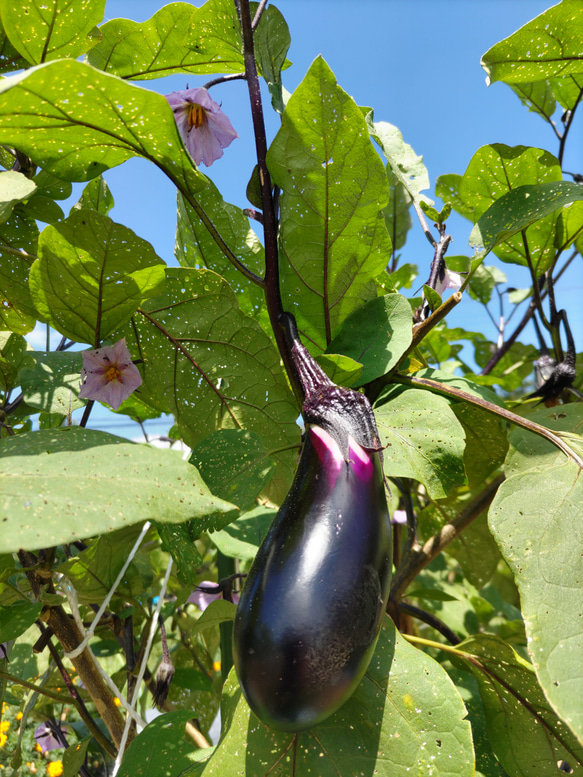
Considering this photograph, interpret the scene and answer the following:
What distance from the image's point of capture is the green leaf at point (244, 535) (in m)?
0.46

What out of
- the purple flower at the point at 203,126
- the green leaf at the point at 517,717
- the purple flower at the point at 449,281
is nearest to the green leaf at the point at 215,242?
the purple flower at the point at 203,126

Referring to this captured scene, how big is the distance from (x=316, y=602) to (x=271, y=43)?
40cm

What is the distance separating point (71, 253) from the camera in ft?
1.09

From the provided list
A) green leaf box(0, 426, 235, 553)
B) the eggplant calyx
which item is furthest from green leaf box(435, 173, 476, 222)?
green leaf box(0, 426, 235, 553)

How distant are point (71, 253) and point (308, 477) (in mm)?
206

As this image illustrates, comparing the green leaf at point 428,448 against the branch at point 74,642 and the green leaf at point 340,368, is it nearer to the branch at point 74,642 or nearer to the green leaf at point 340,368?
the green leaf at point 340,368

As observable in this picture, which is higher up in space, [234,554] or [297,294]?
[297,294]

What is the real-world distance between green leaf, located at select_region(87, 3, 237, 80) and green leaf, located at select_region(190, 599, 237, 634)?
452 millimetres

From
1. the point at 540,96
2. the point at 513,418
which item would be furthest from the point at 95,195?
the point at 540,96

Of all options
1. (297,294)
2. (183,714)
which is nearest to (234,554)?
(183,714)

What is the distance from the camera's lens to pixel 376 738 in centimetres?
29

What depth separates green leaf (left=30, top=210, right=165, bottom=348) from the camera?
32 centimetres

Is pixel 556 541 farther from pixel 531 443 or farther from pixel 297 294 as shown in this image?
pixel 297 294

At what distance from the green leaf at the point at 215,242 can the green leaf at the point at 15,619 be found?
300 mm
